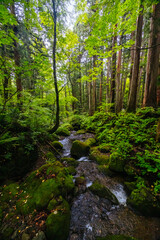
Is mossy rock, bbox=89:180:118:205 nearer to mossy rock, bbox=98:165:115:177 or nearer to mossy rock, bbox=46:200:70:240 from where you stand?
mossy rock, bbox=98:165:115:177

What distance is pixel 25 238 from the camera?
1.95 m

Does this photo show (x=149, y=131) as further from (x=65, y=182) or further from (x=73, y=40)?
(x=73, y=40)

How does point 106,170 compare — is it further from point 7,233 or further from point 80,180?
point 7,233

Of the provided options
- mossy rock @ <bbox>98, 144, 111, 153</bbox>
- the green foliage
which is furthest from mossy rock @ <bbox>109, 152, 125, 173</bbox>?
mossy rock @ <bbox>98, 144, 111, 153</bbox>

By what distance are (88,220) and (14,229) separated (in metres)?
1.88

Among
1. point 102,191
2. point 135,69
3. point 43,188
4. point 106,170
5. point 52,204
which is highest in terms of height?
point 135,69

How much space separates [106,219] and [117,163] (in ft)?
6.41

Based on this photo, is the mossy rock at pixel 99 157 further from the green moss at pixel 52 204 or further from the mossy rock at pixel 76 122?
the mossy rock at pixel 76 122

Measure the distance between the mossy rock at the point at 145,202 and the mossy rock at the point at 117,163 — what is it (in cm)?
99

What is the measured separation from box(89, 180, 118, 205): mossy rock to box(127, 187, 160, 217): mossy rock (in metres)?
0.49

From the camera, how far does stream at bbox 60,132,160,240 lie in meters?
2.37

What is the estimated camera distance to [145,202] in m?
2.77

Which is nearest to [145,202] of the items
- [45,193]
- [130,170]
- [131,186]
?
[131,186]

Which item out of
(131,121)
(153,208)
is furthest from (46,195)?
(131,121)
